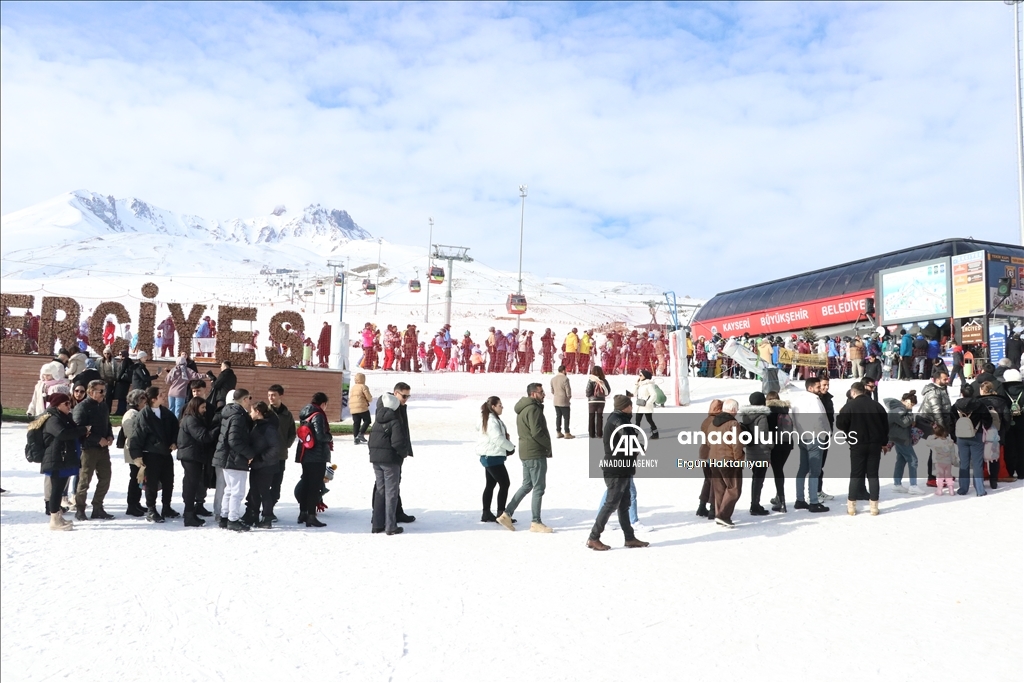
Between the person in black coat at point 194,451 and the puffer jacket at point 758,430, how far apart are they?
582 centimetres

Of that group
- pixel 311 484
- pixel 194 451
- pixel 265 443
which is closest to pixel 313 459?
pixel 311 484

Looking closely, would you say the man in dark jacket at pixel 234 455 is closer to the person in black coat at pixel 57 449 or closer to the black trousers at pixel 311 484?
the black trousers at pixel 311 484

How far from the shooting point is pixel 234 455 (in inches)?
307

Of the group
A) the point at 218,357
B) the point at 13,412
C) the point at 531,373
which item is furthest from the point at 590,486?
the point at 531,373

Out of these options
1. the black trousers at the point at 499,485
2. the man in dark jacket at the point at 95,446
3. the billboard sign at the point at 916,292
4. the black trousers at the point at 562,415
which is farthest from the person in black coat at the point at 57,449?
the billboard sign at the point at 916,292

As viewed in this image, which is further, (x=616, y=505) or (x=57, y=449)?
(x=57, y=449)

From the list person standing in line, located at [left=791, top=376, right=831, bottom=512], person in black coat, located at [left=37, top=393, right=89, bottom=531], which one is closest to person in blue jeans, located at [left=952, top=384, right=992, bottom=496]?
person standing in line, located at [left=791, top=376, right=831, bottom=512]

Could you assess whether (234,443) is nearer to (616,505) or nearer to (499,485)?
(499,485)

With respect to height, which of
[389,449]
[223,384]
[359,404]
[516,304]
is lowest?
[389,449]

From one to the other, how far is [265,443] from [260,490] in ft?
1.84

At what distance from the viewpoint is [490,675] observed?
5.11m

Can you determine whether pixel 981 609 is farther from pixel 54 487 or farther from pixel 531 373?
pixel 531 373

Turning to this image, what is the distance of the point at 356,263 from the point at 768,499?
174m

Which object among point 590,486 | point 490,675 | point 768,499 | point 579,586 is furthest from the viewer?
point 590,486
